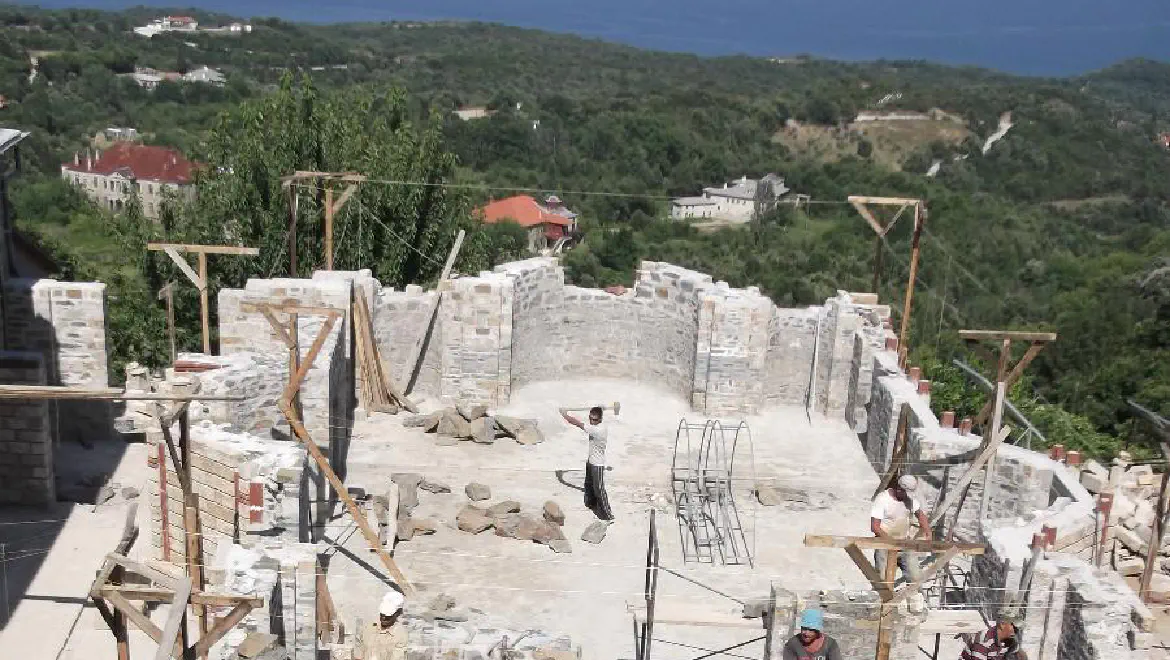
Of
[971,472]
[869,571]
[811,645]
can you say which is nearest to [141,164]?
[971,472]

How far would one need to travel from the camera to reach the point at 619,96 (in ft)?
322

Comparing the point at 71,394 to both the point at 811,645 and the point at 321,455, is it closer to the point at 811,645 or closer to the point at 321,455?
the point at 321,455

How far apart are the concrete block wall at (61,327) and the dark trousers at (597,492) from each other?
6670mm

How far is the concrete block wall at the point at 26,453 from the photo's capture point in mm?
14070

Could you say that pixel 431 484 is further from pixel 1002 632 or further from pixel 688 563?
pixel 1002 632

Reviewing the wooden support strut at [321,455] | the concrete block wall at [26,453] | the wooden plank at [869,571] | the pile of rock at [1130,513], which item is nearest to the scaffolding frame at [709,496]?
the wooden support strut at [321,455]

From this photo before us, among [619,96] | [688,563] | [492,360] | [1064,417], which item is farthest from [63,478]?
[619,96]

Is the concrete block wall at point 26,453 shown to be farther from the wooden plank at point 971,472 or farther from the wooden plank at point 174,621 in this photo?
the wooden plank at point 971,472

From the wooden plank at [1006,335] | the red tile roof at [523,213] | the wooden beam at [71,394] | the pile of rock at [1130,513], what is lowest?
the pile of rock at [1130,513]

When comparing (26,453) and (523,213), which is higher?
(26,453)

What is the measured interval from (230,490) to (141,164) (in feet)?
172

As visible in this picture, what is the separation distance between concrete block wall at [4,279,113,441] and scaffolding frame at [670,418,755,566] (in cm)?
774

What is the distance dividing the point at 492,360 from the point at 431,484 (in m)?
2.90

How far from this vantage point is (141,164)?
60250 millimetres
